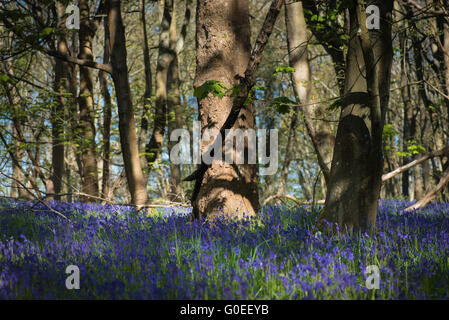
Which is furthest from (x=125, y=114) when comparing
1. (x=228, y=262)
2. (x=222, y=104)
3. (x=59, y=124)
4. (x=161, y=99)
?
(x=161, y=99)

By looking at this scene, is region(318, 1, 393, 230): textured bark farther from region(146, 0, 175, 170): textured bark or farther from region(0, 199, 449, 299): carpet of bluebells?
region(146, 0, 175, 170): textured bark

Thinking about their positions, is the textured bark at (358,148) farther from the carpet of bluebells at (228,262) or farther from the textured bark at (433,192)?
the textured bark at (433,192)

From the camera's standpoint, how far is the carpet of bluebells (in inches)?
106

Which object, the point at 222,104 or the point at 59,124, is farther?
the point at 59,124

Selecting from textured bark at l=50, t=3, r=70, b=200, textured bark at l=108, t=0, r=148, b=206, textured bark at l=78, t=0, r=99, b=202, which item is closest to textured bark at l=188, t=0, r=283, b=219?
textured bark at l=108, t=0, r=148, b=206

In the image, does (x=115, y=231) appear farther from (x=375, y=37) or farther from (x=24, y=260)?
(x=375, y=37)

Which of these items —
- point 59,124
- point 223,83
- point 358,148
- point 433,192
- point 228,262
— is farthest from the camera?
point 59,124

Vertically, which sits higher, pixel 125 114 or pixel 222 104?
pixel 125 114

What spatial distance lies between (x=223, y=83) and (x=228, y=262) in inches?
105

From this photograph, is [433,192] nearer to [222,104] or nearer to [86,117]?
[222,104]

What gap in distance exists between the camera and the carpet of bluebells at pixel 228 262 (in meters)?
2.70

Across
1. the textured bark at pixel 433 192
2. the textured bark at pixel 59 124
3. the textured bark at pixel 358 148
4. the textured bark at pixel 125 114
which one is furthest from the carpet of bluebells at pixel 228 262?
the textured bark at pixel 59 124

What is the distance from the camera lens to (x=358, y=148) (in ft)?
13.5
